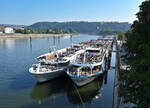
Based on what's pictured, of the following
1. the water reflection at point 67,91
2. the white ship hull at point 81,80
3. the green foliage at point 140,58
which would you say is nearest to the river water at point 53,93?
the water reflection at point 67,91

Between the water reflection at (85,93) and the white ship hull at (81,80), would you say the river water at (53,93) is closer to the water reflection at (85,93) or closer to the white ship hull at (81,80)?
the water reflection at (85,93)

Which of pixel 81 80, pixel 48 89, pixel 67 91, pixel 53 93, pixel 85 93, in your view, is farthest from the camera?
pixel 48 89

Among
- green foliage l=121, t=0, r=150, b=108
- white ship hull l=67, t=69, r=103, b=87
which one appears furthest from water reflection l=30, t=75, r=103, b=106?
green foliage l=121, t=0, r=150, b=108

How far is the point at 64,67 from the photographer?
27.4 m

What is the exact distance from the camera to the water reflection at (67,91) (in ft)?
66.8

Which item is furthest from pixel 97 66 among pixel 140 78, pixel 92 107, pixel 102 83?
pixel 140 78

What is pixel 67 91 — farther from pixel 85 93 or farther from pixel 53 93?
pixel 85 93

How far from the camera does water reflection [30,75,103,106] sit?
20366 millimetres

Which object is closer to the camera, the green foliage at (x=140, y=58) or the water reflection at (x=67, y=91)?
the green foliage at (x=140, y=58)

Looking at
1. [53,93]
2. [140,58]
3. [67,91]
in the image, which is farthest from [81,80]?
[140,58]

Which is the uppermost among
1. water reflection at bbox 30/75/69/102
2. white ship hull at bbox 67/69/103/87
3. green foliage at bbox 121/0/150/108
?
green foliage at bbox 121/0/150/108

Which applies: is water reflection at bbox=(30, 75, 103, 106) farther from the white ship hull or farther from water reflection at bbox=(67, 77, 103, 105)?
the white ship hull

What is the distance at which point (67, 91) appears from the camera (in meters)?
22.9

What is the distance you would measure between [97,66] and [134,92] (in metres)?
17.6
